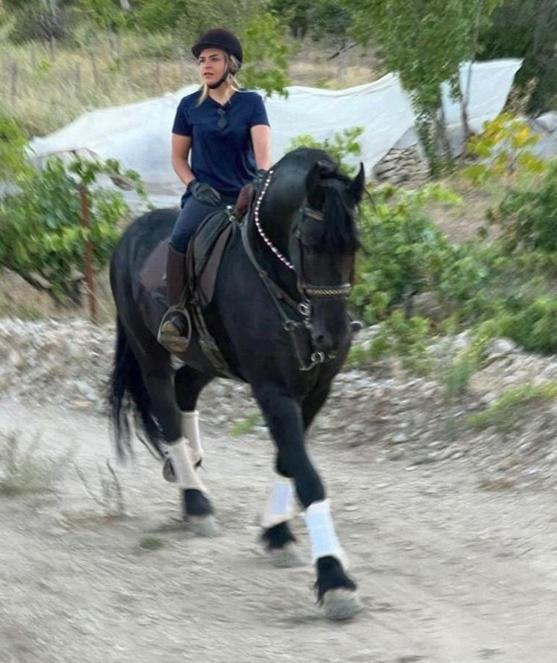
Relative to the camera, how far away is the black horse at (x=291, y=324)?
5.59 meters

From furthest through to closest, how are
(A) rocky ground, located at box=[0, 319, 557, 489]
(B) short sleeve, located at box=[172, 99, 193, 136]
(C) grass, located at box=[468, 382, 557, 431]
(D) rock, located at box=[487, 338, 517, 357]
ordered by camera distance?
(D) rock, located at box=[487, 338, 517, 357], (C) grass, located at box=[468, 382, 557, 431], (A) rocky ground, located at box=[0, 319, 557, 489], (B) short sleeve, located at box=[172, 99, 193, 136]

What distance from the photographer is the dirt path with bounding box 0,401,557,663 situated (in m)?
5.21

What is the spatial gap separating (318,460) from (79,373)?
2.65m

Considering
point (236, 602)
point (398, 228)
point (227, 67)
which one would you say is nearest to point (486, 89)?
point (398, 228)

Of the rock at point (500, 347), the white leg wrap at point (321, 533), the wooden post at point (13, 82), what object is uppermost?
the wooden post at point (13, 82)

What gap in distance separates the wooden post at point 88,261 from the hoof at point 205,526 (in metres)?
5.09

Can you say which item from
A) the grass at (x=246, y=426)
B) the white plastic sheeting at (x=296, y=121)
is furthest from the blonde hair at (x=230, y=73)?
the white plastic sheeting at (x=296, y=121)

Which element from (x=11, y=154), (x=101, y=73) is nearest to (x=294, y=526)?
(x=11, y=154)

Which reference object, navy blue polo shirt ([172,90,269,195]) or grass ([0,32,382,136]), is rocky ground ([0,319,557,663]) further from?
grass ([0,32,382,136])

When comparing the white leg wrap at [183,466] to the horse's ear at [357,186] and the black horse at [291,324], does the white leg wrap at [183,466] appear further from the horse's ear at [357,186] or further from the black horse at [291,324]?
the horse's ear at [357,186]

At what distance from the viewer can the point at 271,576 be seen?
20.7ft

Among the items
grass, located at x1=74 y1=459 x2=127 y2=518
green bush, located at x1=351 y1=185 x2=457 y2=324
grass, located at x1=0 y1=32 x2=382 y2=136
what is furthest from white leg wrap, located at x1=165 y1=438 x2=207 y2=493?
grass, located at x1=0 y1=32 x2=382 y2=136

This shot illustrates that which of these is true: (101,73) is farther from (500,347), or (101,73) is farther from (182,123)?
(182,123)

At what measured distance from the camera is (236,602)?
5910mm
